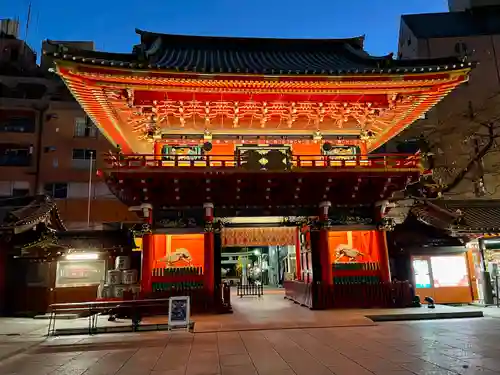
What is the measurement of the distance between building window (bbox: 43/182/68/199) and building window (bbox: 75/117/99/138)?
15.3ft

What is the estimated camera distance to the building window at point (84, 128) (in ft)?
108

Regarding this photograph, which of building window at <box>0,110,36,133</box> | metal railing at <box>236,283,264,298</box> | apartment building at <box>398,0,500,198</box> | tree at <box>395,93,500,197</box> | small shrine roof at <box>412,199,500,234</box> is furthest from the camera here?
building window at <box>0,110,36,133</box>

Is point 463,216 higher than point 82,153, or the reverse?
point 82,153

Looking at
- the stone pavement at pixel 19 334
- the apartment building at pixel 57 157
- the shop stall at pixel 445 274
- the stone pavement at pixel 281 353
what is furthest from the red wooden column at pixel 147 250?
the apartment building at pixel 57 157

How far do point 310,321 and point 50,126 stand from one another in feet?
97.0

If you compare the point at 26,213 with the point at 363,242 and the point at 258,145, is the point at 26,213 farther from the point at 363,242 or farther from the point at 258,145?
the point at 363,242

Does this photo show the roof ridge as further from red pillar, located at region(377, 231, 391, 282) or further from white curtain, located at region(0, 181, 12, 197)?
white curtain, located at region(0, 181, 12, 197)

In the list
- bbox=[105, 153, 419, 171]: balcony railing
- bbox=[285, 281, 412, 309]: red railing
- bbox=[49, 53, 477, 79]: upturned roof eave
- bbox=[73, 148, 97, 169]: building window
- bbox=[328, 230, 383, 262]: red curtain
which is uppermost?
bbox=[73, 148, 97, 169]: building window

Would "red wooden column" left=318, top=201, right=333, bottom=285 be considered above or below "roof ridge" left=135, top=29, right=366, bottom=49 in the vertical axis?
below

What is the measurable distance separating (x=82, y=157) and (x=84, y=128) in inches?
109

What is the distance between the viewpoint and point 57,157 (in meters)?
31.9

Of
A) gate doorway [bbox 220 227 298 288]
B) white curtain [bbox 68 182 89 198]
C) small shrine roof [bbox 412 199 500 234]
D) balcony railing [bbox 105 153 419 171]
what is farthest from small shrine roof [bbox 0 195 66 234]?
small shrine roof [bbox 412 199 500 234]

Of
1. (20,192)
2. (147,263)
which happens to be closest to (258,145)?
(147,263)

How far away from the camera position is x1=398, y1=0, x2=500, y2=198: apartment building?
28562mm
